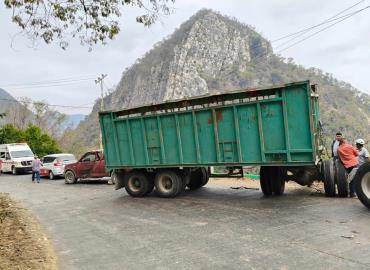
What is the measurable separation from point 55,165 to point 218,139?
1549 centimetres

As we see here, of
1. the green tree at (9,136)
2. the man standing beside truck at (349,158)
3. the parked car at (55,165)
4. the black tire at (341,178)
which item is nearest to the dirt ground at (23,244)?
the black tire at (341,178)

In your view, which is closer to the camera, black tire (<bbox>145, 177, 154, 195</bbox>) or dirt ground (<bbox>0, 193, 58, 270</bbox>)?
dirt ground (<bbox>0, 193, 58, 270</bbox>)

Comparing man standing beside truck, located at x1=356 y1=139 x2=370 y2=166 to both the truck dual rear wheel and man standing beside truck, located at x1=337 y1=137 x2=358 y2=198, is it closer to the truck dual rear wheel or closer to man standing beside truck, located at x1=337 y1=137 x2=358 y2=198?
man standing beside truck, located at x1=337 y1=137 x2=358 y2=198

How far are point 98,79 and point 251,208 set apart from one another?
3820 centimetres

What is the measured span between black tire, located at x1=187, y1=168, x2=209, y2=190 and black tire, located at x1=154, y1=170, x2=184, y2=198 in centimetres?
154

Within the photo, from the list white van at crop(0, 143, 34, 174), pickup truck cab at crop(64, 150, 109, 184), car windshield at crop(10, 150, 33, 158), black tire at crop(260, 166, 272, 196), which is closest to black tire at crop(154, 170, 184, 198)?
black tire at crop(260, 166, 272, 196)

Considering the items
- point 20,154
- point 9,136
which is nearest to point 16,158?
point 20,154

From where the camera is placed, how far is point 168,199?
41.5 ft

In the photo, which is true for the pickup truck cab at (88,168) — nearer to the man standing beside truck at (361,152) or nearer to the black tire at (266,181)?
the black tire at (266,181)

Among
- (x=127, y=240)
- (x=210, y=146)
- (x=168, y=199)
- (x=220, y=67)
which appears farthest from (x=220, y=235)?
(x=220, y=67)

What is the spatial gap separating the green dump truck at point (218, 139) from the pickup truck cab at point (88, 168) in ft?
18.5

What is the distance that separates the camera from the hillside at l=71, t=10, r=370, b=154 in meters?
91.2

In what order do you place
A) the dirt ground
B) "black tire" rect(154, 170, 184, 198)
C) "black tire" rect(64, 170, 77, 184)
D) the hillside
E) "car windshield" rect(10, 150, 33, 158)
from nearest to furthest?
the dirt ground, "black tire" rect(154, 170, 184, 198), "black tire" rect(64, 170, 77, 184), "car windshield" rect(10, 150, 33, 158), the hillside

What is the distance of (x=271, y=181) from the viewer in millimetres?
12039
